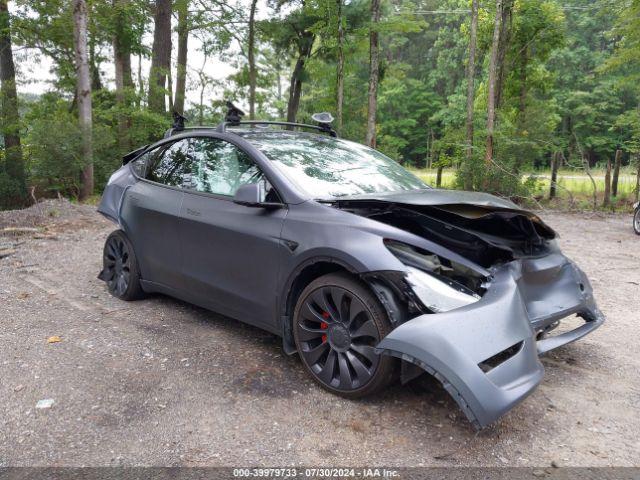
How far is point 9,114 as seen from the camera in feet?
59.2

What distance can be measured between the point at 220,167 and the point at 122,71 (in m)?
17.0

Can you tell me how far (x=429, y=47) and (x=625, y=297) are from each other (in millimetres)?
53443

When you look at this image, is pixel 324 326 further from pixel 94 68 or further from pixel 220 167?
pixel 94 68

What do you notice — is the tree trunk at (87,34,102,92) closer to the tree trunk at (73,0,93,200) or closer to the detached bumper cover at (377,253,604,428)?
the tree trunk at (73,0,93,200)

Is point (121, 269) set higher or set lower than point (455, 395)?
lower

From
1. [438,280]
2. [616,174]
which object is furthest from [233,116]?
[616,174]

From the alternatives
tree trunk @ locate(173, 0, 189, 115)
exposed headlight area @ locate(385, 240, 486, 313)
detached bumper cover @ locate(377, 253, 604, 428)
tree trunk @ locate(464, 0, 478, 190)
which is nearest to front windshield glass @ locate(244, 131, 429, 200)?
exposed headlight area @ locate(385, 240, 486, 313)

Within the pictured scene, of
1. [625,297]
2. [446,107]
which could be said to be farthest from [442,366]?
[446,107]

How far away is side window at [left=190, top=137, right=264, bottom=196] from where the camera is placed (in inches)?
148

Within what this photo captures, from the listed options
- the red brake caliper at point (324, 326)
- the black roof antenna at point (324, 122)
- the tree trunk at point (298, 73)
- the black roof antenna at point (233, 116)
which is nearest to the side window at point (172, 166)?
the black roof antenna at point (233, 116)

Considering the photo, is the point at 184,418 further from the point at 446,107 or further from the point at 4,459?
the point at 446,107

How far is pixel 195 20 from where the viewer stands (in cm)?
2100

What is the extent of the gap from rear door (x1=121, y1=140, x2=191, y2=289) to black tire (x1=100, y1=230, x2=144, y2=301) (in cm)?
12

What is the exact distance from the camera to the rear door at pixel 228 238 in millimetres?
3436
